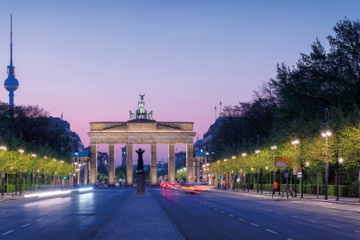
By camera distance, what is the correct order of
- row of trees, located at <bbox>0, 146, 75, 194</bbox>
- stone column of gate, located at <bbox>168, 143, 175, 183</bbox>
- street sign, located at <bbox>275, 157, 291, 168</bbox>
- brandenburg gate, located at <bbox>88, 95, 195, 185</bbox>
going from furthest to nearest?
stone column of gate, located at <bbox>168, 143, 175, 183</bbox> < brandenburg gate, located at <bbox>88, 95, 195, 185</bbox> < row of trees, located at <bbox>0, 146, 75, 194</bbox> < street sign, located at <bbox>275, 157, 291, 168</bbox>

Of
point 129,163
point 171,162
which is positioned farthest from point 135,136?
point 171,162

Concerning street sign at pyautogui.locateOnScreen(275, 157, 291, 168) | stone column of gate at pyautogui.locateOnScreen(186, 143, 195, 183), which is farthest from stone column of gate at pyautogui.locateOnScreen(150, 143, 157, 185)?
street sign at pyautogui.locateOnScreen(275, 157, 291, 168)

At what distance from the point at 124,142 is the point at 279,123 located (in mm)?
90993

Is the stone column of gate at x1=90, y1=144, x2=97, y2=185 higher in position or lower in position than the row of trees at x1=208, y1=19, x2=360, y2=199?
lower

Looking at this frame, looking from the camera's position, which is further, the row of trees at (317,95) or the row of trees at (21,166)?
the row of trees at (21,166)

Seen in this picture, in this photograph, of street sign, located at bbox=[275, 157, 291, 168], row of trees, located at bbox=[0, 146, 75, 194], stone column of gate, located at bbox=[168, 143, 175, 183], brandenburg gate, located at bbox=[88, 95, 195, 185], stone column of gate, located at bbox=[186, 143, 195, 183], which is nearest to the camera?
street sign, located at bbox=[275, 157, 291, 168]

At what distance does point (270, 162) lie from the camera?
83250 millimetres

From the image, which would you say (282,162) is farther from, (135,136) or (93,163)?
(93,163)

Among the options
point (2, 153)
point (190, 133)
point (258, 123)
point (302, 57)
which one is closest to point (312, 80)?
point (302, 57)

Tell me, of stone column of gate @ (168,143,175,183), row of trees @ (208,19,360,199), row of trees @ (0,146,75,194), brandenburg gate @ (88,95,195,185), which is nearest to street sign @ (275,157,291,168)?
row of trees @ (208,19,360,199)

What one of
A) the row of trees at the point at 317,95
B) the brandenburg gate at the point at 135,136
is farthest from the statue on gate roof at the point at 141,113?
the row of trees at the point at 317,95

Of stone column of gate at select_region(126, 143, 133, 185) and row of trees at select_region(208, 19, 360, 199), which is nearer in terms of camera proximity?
row of trees at select_region(208, 19, 360, 199)

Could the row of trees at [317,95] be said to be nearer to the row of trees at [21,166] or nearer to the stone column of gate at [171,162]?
the row of trees at [21,166]

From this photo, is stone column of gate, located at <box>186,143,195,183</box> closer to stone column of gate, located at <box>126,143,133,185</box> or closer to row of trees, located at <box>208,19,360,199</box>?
stone column of gate, located at <box>126,143,133,185</box>
